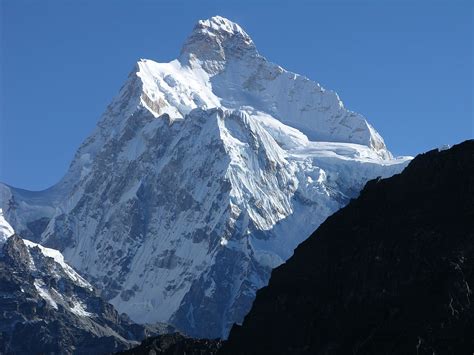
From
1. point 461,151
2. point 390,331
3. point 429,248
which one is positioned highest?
point 461,151

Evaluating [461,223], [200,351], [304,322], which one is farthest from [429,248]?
[200,351]

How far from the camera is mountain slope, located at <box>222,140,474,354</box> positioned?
391 ft

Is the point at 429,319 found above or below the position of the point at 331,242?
below

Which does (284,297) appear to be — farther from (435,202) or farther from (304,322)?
(435,202)

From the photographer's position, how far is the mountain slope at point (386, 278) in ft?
391

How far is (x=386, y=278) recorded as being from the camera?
126438 mm

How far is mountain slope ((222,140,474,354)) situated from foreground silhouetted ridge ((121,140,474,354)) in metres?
0.09

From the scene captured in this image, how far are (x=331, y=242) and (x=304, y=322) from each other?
9.16m

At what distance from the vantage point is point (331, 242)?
138 meters

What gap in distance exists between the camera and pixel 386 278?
12644 centimetres

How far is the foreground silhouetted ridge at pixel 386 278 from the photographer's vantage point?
119125 millimetres

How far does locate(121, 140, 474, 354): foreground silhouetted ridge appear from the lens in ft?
391

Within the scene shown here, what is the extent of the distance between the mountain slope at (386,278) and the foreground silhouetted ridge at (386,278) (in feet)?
0.29

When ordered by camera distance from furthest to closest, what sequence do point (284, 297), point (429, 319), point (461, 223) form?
point (284, 297) → point (461, 223) → point (429, 319)
